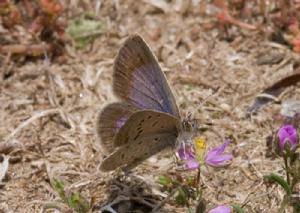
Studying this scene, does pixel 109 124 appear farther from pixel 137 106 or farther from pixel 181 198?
pixel 181 198

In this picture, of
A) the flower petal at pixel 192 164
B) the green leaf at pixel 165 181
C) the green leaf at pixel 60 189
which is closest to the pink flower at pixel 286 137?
the flower petal at pixel 192 164

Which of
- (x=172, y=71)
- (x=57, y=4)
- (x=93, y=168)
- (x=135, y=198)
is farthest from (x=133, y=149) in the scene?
(x=57, y=4)

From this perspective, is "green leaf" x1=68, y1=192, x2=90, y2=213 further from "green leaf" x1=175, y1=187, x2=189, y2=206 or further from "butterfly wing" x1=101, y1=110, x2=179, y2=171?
"green leaf" x1=175, y1=187, x2=189, y2=206

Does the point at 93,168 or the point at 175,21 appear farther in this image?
the point at 175,21

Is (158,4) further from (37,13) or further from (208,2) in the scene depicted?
(37,13)

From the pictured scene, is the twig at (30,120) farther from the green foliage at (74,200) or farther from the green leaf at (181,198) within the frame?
the green leaf at (181,198)

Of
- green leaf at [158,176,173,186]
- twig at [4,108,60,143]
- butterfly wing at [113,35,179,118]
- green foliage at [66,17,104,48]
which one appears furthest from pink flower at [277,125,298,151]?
green foliage at [66,17,104,48]

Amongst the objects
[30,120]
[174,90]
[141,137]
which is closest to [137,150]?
[141,137]

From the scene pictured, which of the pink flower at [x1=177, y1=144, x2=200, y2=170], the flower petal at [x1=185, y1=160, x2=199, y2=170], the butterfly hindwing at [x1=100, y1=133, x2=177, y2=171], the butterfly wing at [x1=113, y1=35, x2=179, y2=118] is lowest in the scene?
the flower petal at [x1=185, y1=160, x2=199, y2=170]
